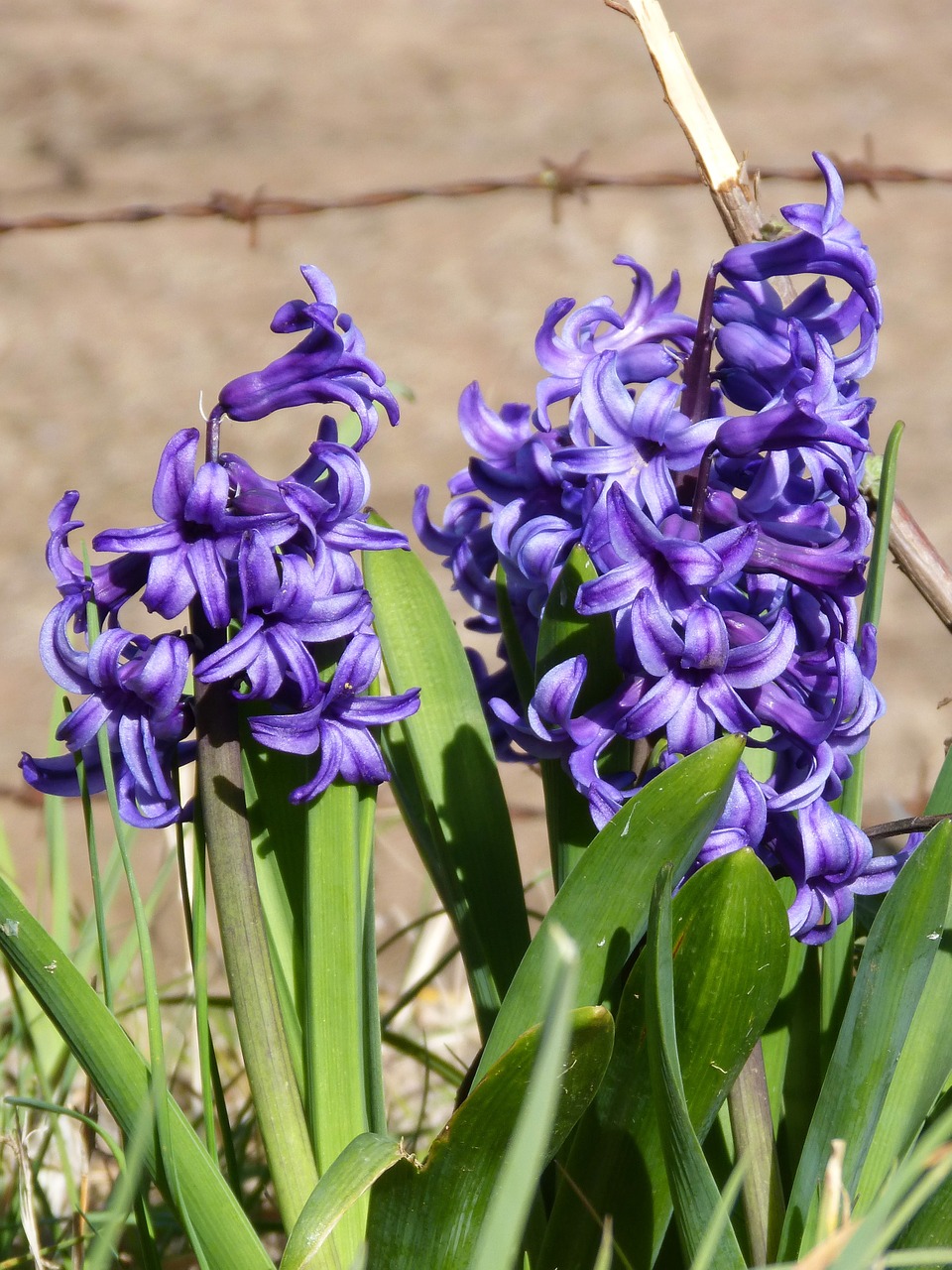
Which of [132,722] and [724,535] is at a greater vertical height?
[724,535]

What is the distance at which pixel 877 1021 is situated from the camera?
103 centimetres

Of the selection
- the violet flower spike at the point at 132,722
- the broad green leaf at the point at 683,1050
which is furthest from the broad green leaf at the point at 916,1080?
the violet flower spike at the point at 132,722

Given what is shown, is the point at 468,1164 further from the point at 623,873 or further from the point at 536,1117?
the point at 536,1117

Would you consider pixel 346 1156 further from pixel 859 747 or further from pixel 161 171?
pixel 161 171

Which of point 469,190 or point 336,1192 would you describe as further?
point 469,190

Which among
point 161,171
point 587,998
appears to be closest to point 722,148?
point 587,998

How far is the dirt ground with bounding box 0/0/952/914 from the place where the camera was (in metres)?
5.72

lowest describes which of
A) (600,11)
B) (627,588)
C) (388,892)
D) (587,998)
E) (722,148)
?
(388,892)

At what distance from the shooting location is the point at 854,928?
1.37m

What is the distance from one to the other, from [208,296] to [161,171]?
4.68ft

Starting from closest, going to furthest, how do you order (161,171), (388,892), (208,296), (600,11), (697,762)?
(697,762)
(388,892)
(208,296)
(161,171)
(600,11)

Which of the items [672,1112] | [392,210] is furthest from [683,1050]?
[392,210]

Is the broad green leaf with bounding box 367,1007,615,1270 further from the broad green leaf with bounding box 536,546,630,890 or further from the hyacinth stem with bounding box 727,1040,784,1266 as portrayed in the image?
the broad green leaf with bounding box 536,546,630,890

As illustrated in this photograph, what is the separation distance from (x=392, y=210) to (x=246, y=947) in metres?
7.48
